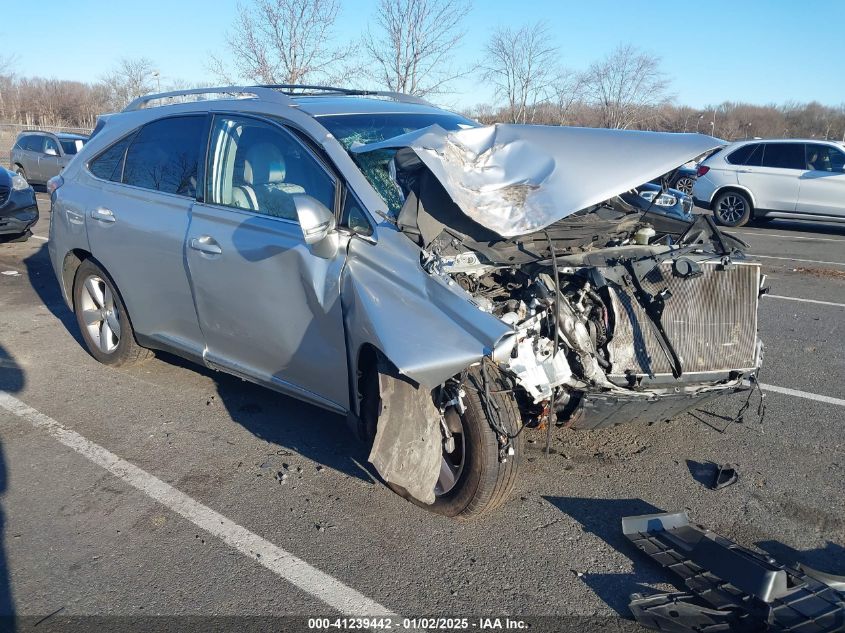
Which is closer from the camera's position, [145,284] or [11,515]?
[11,515]

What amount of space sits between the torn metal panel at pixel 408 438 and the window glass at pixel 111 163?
2983 millimetres

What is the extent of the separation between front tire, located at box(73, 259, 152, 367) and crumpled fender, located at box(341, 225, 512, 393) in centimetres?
245

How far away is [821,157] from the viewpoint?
1395 centimetres

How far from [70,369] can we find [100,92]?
1737 inches

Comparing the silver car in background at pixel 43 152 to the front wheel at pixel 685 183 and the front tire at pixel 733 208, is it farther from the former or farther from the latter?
the front tire at pixel 733 208

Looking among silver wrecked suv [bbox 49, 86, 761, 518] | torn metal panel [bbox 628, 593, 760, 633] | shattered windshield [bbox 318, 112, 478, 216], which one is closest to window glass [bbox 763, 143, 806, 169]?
silver wrecked suv [bbox 49, 86, 761, 518]

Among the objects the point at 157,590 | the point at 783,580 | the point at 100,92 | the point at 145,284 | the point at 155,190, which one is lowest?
the point at 157,590

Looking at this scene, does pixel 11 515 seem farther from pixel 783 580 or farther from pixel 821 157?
pixel 821 157

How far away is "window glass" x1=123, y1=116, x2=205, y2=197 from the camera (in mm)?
4484

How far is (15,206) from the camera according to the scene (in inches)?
393

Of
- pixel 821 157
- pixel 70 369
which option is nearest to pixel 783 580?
pixel 70 369

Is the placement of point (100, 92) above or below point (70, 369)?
above

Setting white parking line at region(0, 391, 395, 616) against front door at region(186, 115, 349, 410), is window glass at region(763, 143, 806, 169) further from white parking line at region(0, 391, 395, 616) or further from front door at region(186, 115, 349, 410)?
white parking line at region(0, 391, 395, 616)

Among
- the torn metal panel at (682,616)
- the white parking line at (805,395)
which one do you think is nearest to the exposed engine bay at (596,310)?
the torn metal panel at (682,616)
